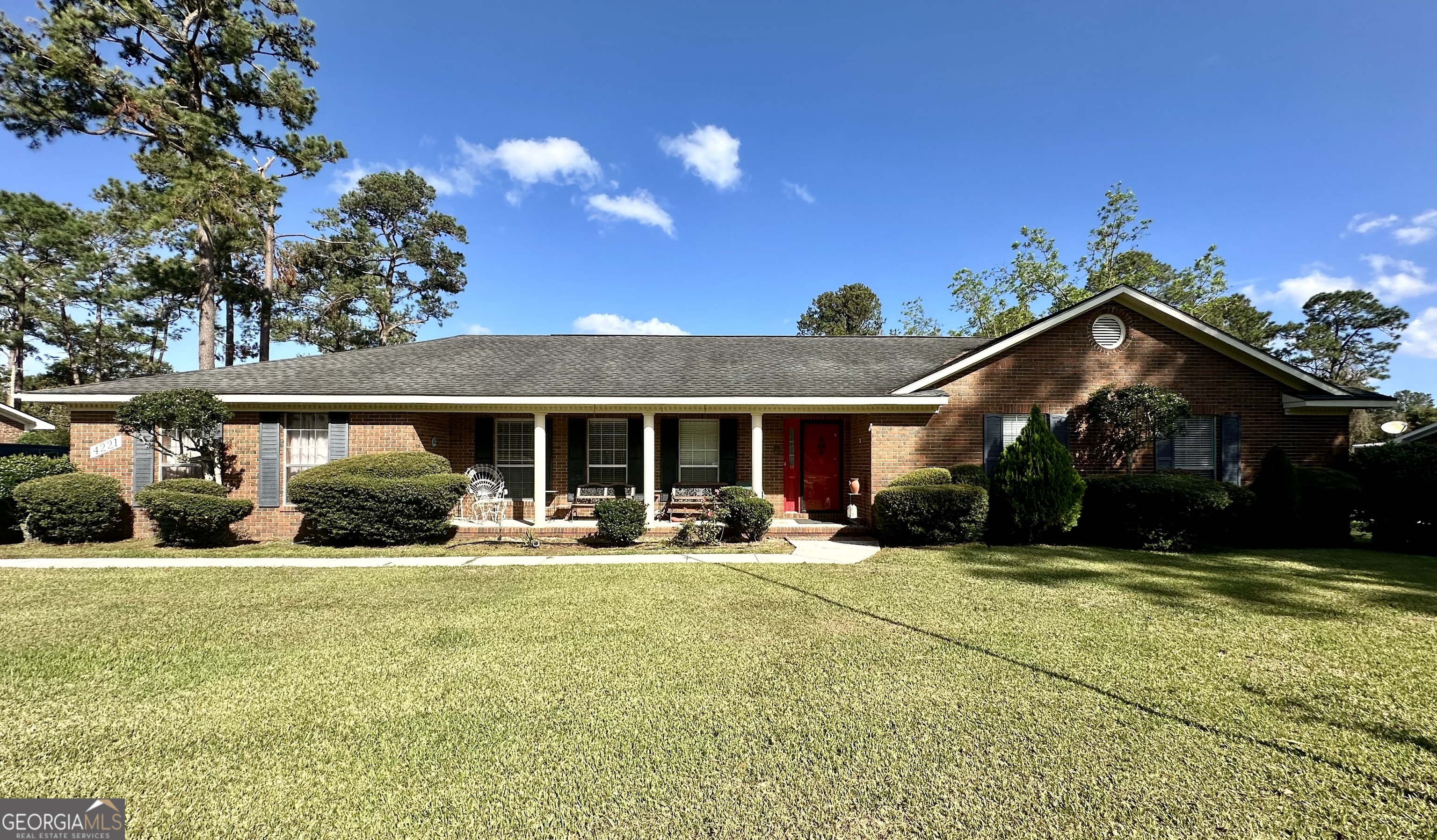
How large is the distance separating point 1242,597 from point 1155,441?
5.33m

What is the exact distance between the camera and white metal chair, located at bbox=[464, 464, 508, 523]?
10.5 metres

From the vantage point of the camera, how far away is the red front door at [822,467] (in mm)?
12625

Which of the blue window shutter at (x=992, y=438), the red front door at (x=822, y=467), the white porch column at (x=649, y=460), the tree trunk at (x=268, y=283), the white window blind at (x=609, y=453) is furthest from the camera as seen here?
the tree trunk at (x=268, y=283)

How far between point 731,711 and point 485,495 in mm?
8353

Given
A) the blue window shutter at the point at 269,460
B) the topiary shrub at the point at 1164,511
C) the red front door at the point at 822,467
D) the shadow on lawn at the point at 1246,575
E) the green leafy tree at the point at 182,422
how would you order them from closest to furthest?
1. the shadow on lawn at the point at 1246,575
2. the topiary shrub at the point at 1164,511
3. the green leafy tree at the point at 182,422
4. the blue window shutter at the point at 269,460
5. the red front door at the point at 822,467

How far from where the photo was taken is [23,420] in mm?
20078

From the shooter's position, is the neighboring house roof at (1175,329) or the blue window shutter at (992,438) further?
the blue window shutter at (992,438)

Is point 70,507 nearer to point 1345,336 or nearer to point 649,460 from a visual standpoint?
point 649,460

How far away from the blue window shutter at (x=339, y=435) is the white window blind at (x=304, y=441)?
131mm

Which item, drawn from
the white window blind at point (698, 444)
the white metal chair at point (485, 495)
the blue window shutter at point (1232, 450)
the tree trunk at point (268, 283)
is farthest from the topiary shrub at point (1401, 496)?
the tree trunk at point (268, 283)

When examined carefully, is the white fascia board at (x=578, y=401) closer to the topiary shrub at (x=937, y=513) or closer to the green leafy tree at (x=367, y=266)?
the topiary shrub at (x=937, y=513)

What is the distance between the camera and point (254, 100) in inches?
708

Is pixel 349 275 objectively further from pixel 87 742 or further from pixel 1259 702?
pixel 1259 702

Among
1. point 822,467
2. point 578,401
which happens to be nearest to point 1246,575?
point 822,467
